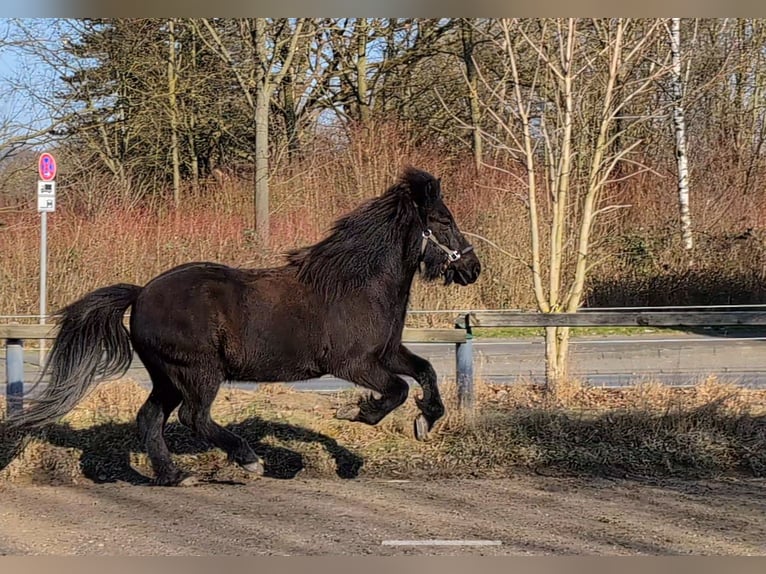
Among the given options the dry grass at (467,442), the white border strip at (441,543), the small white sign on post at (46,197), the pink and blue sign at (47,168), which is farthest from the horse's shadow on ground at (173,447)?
the pink and blue sign at (47,168)

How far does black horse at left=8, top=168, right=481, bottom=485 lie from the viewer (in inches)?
244

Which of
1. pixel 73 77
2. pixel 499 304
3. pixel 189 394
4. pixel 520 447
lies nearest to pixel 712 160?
pixel 499 304

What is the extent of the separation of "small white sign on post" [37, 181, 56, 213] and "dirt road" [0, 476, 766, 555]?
461 centimetres

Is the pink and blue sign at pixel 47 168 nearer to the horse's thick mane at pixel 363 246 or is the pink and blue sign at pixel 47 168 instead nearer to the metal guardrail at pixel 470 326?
the metal guardrail at pixel 470 326

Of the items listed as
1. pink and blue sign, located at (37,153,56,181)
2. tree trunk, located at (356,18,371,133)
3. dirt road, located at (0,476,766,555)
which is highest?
tree trunk, located at (356,18,371,133)

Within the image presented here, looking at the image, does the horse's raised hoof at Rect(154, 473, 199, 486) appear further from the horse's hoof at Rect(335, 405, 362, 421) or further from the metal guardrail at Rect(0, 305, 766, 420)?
the metal guardrail at Rect(0, 305, 766, 420)

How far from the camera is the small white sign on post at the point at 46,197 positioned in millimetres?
10320

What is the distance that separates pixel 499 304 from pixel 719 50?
8321 mm

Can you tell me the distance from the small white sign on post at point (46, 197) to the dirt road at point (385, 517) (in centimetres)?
461

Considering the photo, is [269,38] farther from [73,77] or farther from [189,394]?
[189,394]

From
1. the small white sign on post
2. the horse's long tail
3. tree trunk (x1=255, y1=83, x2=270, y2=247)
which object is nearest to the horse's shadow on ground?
the horse's long tail

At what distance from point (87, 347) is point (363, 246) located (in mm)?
2248

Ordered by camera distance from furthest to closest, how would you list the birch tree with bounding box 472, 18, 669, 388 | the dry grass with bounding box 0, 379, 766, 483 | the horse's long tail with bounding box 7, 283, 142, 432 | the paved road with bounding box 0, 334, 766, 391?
1. the paved road with bounding box 0, 334, 766, 391
2. the birch tree with bounding box 472, 18, 669, 388
3. the dry grass with bounding box 0, 379, 766, 483
4. the horse's long tail with bounding box 7, 283, 142, 432

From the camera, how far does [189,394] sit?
6.20m
